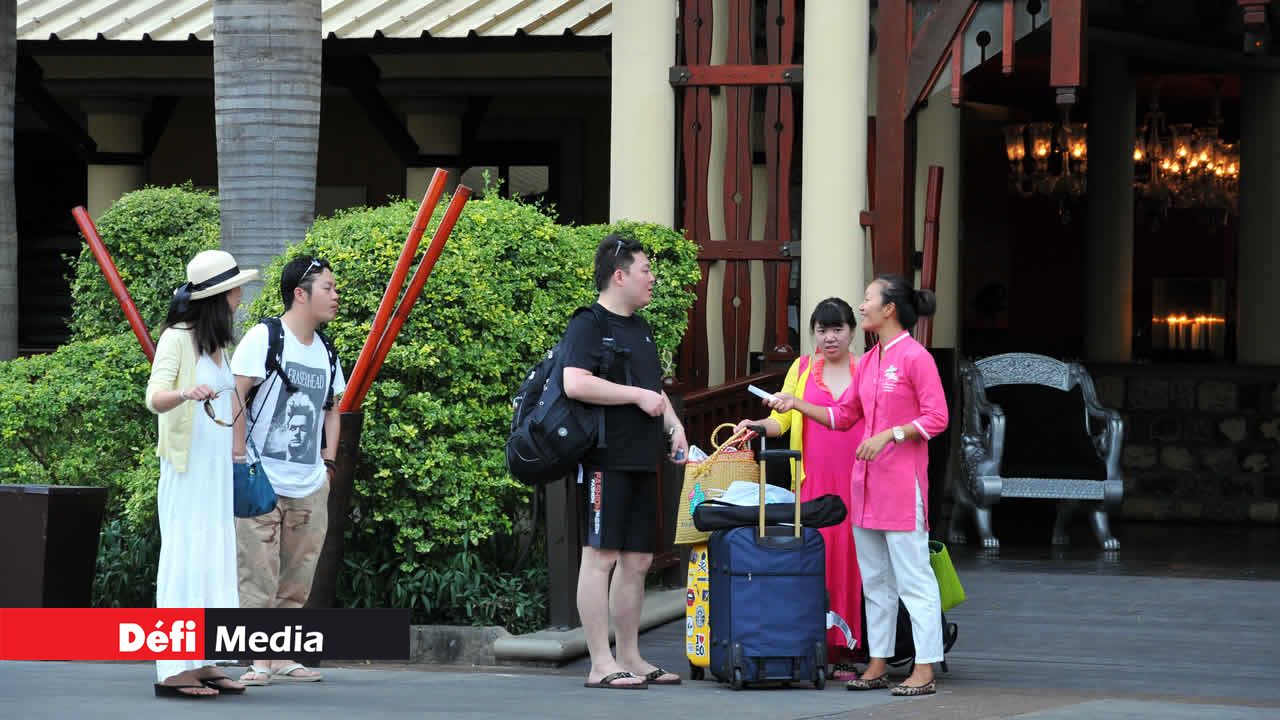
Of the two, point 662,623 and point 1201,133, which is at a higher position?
point 1201,133

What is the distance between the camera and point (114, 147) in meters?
15.5

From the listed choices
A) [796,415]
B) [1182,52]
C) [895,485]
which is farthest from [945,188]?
[895,485]

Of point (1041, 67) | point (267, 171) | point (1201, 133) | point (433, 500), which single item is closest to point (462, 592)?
point (433, 500)

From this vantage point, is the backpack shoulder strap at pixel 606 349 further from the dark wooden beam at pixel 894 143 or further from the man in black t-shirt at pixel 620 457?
the dark wooden beam at pixel 894 143

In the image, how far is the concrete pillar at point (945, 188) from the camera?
13.5 meters

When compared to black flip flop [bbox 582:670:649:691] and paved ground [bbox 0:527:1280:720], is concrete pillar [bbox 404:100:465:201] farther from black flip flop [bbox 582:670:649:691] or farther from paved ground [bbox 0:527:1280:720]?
black flip flop [bbox 582:670:649:691]

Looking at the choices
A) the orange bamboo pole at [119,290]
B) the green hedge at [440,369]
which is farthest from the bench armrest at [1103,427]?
the orange bamboo pole at [119,290]

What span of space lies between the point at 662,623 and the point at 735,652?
196 centimetres

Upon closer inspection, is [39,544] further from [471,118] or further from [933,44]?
[471,118]

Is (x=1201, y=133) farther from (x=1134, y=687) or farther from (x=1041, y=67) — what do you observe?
(x=1134, y=687)

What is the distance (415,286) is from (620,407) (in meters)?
1.23

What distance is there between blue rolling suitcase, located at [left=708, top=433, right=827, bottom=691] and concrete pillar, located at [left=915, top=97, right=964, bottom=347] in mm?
6581

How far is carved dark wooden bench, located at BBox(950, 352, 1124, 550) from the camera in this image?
1202cm

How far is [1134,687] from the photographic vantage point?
7.31 meters
